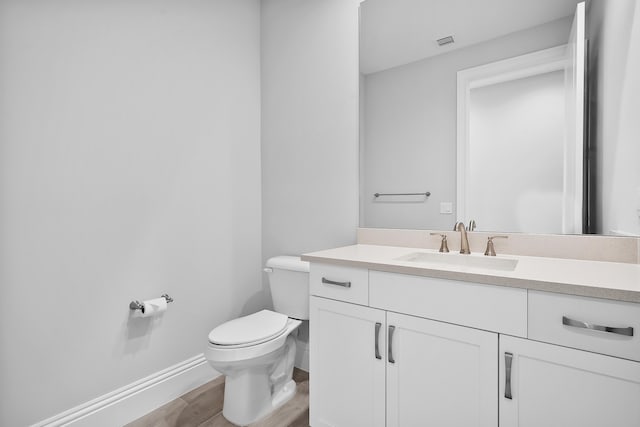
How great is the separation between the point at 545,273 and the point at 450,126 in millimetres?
842

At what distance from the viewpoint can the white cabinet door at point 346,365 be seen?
4.19 feet

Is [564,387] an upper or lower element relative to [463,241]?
lower

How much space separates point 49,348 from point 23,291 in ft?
0.88

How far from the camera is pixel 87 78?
4.84 feet

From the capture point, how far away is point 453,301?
1.11 m

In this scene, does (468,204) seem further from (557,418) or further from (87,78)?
(87,78)

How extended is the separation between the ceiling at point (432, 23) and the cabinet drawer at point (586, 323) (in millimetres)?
1200

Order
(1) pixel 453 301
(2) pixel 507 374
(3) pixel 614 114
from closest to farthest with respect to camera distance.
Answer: (2) pixel 507 374 < (1) pixel 453 301 < (3) pixel 614 114

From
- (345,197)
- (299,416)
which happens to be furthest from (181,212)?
(299,416)

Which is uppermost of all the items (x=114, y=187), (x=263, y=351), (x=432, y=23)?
(x=432, y=23)

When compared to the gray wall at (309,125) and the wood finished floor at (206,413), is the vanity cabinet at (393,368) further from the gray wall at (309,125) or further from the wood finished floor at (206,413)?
the gray wall at (309,125)

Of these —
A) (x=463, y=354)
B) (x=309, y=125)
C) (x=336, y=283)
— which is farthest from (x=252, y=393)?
(x=309, y=125)

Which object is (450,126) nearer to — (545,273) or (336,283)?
(545,273)

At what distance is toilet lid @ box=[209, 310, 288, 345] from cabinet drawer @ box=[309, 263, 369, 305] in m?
0.34
